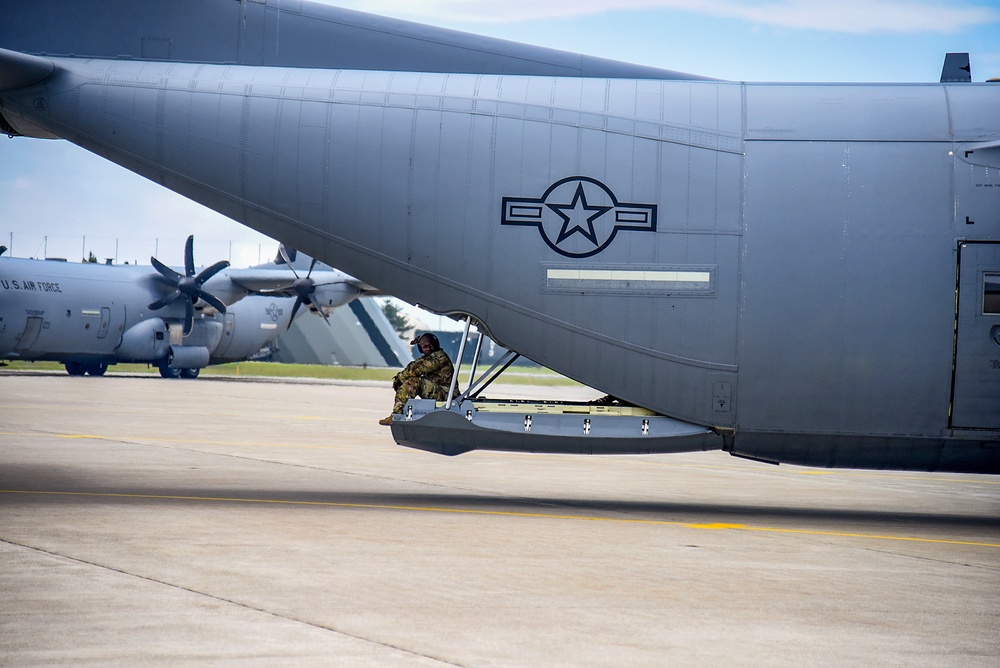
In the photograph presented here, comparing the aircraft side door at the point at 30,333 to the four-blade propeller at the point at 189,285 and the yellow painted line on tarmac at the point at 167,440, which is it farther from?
the yellow painted line on tarmac at the point at 167,440

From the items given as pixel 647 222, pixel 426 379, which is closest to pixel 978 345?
pixel 647 222

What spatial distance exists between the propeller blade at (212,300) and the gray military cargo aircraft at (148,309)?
0.15 feet

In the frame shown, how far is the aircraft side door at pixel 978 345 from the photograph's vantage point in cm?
1149

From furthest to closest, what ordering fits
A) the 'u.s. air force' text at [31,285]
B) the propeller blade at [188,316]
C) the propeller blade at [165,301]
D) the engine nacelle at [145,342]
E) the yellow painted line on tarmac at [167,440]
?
the propeller blade at [188,316] < the propeller blade at [165,301] < the engine nacelle at [145,342] < the 'u.s. air force' text at [31,285] < the yellow painted line on tarmac at [167,440]

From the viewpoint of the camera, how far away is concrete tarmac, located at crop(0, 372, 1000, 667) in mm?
5859

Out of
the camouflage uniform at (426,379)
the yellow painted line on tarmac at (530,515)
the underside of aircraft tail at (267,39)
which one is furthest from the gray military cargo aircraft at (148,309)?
the camouflage uniform at (426,379)

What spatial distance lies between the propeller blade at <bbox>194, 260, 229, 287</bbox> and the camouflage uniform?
122 ft

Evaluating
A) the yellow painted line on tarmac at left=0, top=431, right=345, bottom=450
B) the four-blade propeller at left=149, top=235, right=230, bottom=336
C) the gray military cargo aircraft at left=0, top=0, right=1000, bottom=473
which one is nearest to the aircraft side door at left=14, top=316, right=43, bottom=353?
the four-blade propeller at left=149, top=235, right=230, bottom=336

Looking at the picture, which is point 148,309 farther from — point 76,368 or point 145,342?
point 76,368

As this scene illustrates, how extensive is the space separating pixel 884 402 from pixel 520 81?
18.8 ft

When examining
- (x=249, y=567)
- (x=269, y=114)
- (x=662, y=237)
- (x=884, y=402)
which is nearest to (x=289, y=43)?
(x=269, y=114)

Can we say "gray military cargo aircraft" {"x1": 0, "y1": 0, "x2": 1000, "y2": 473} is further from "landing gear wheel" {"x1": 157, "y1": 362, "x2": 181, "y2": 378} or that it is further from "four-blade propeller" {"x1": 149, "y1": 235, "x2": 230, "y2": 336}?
"landing gear wheel" {"x1": 157, "y1": 362, "x2": 181, "y2": 378}

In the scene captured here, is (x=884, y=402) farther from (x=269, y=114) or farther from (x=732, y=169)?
(x=269, y=114)

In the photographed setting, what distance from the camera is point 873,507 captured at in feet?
47.1
